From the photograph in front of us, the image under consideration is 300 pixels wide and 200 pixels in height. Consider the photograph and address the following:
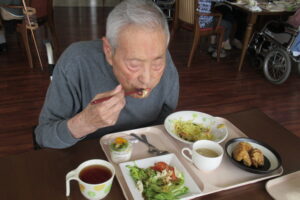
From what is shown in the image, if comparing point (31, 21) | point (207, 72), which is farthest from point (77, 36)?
point (207, 72)

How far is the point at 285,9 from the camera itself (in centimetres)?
364

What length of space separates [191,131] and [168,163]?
0.25 m

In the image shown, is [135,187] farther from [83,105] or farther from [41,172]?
[83,105]

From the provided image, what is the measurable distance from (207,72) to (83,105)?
9.09ft

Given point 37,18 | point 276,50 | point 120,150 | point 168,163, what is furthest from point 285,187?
point 37,18

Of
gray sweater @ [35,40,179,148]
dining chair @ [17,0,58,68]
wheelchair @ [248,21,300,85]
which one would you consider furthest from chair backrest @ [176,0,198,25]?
gray sweater @ [35,40,179,148]

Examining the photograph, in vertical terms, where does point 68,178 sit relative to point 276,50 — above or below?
above

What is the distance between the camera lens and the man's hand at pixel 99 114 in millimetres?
883

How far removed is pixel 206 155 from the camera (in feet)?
3.28

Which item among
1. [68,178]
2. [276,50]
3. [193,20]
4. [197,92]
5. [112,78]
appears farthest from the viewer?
[193,20]

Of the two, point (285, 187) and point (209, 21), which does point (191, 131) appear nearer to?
point (285, 187)

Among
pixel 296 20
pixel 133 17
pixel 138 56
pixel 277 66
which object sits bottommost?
pixel 277 66

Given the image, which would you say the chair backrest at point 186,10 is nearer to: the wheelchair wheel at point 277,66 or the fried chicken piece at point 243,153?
the wheelchair wheel at point 277,66

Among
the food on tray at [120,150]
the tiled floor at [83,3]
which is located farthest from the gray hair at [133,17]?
the tiled floor at [83,3]
